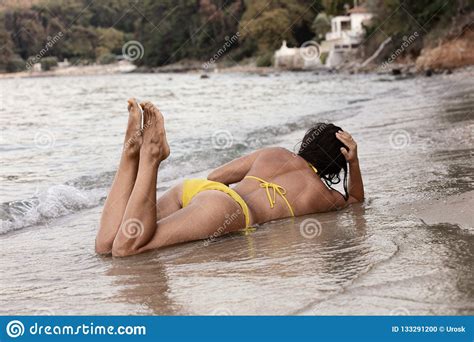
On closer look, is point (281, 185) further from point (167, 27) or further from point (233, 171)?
point (167, 27)

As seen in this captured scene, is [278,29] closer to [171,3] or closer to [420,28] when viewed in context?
[171,3]

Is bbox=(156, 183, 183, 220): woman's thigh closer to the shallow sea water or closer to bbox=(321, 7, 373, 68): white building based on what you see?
the shallow sea water

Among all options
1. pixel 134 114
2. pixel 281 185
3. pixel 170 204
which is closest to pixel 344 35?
pixel 281 185

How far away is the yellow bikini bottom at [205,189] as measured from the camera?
4748 mm

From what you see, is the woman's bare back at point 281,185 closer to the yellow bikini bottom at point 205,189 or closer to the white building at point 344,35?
the yellow bikini bottom at point 205,189

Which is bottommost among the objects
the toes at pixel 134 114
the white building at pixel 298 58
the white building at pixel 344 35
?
the white building at pixel 298 58

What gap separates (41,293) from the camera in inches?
151

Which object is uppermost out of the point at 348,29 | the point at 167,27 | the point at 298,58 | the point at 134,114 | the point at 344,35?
A: the point at 167,27

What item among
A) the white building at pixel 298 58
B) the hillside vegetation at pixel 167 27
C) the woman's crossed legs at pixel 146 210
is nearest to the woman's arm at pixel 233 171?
the woman's crossed legs at pixel 146 210

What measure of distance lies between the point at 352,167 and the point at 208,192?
1268mm

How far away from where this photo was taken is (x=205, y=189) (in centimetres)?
477

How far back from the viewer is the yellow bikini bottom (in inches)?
187

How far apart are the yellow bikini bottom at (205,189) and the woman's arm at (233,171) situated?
356 millimetres
